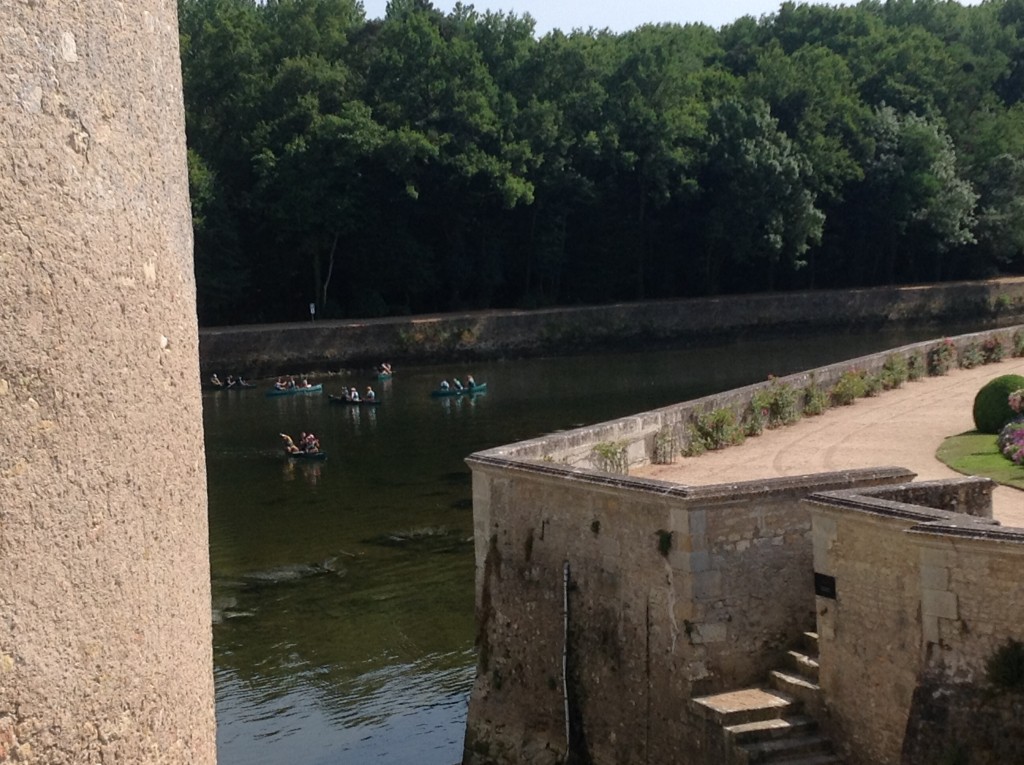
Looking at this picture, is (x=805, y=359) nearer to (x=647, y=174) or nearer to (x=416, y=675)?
(x=647, y=174)

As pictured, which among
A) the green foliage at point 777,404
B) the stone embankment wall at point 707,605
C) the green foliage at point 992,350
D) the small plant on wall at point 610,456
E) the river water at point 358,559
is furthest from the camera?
the green foliage at point 992,350

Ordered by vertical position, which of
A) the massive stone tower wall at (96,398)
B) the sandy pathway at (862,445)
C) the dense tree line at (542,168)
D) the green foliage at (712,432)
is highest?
the dense tree line at (542,168)

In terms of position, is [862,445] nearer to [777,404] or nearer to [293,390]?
[777,404]

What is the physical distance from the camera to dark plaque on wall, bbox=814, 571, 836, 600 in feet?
35.5

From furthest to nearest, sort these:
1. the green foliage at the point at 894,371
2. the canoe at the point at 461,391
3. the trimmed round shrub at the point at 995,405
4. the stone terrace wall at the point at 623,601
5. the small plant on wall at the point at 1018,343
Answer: the canoe at the point at 461,391, the small plant on wall at the point at 1018,343, the green foliage at the point at 894,371, the trimmed round shrub at the point at 995,405, the stone terrace wall at the point at 623,601

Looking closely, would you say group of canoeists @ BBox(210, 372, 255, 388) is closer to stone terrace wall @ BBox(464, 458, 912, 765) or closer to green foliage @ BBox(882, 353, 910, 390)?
green foliage @ BBox(882, 353, 910, 390)

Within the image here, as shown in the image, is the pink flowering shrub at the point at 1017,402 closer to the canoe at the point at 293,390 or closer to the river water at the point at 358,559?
the river water at the point at 358,559

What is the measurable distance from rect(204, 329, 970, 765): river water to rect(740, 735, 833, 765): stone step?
4.59m

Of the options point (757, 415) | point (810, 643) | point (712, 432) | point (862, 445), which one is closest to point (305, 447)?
point (757, 415)

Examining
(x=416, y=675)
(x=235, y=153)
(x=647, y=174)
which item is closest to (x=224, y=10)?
(x=235, y=153)

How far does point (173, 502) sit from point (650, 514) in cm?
722

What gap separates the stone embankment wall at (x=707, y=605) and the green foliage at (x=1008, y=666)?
0.07 meters

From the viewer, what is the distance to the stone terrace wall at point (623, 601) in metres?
11.5

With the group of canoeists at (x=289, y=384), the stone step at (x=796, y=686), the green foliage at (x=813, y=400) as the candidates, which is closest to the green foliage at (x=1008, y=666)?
the stone step at (x=796, y=686)
